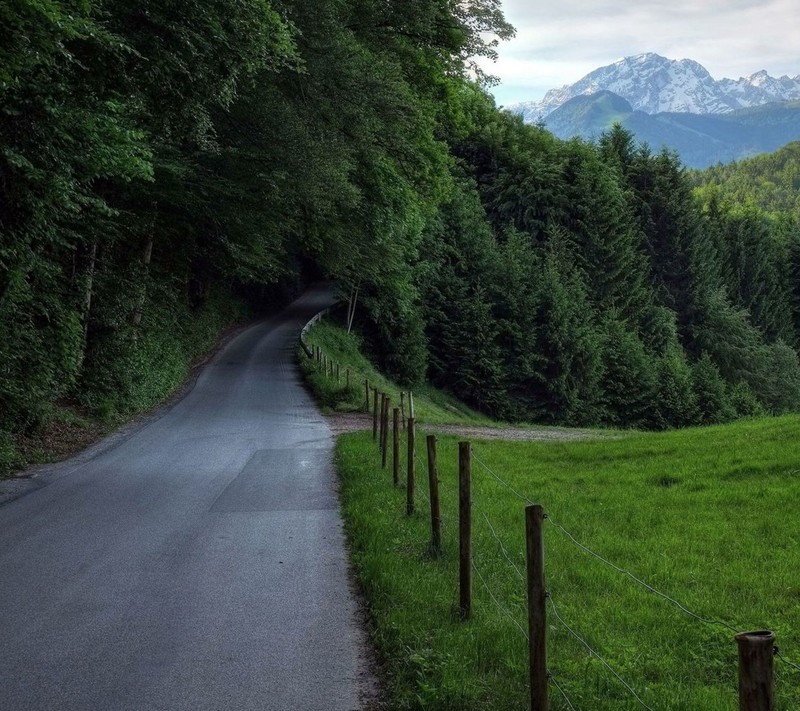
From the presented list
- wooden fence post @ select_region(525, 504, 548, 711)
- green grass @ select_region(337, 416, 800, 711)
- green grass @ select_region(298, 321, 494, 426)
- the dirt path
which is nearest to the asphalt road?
green grass @ select_region(337, 416, 800, 711)

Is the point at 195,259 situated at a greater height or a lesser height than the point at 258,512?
greater

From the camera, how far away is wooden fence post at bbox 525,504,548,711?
4.49m

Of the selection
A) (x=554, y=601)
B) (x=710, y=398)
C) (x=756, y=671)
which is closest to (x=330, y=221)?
(x=554, y=601)

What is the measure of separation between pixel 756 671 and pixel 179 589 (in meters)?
6.08

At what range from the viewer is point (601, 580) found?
774 centimetres

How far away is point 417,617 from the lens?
6.48 m

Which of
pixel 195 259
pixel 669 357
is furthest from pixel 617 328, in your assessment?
pixel 195 259

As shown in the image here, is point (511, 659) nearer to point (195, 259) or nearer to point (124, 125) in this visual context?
point (124, 125)

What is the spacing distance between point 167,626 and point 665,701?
397cm

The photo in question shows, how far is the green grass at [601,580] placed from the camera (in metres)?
5.29

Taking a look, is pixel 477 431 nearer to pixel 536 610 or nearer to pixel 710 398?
pixel 536 610

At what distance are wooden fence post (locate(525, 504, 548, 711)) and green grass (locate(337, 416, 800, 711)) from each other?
50cm

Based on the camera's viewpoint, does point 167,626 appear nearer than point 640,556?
Yes

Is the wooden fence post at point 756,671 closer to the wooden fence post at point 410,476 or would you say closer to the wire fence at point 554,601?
the wire fence at point 554,601
